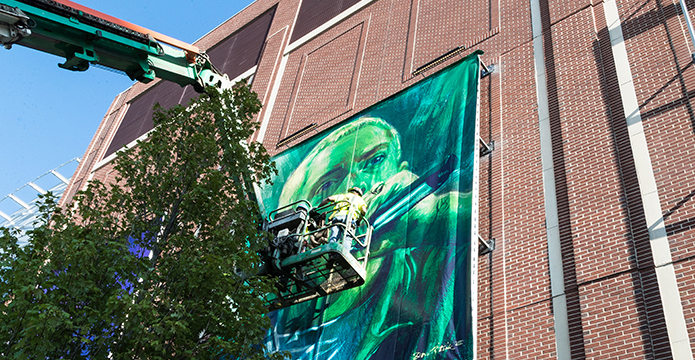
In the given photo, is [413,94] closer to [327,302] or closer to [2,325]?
[327,302]

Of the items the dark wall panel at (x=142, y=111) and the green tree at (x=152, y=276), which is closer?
the green tree at (x=152, y=276)

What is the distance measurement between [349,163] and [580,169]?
6328 mm

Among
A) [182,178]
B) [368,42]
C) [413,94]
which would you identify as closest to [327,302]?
[182,178]

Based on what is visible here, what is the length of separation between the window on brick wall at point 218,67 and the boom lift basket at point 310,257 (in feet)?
59.2

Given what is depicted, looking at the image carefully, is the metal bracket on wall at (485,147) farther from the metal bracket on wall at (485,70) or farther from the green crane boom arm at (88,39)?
the green crane boom arm at (88,39)

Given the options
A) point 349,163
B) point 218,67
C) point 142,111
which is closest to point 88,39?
point 349,163

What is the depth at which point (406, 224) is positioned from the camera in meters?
13.7

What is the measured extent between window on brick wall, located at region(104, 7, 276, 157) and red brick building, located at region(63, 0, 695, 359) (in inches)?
464

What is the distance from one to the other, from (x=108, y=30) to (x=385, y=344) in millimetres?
8931

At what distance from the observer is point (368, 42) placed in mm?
23328

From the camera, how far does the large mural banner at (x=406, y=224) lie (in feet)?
37.9

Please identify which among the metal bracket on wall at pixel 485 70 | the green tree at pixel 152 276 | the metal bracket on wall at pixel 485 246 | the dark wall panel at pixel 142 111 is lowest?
the green tree at pixel 152 276
